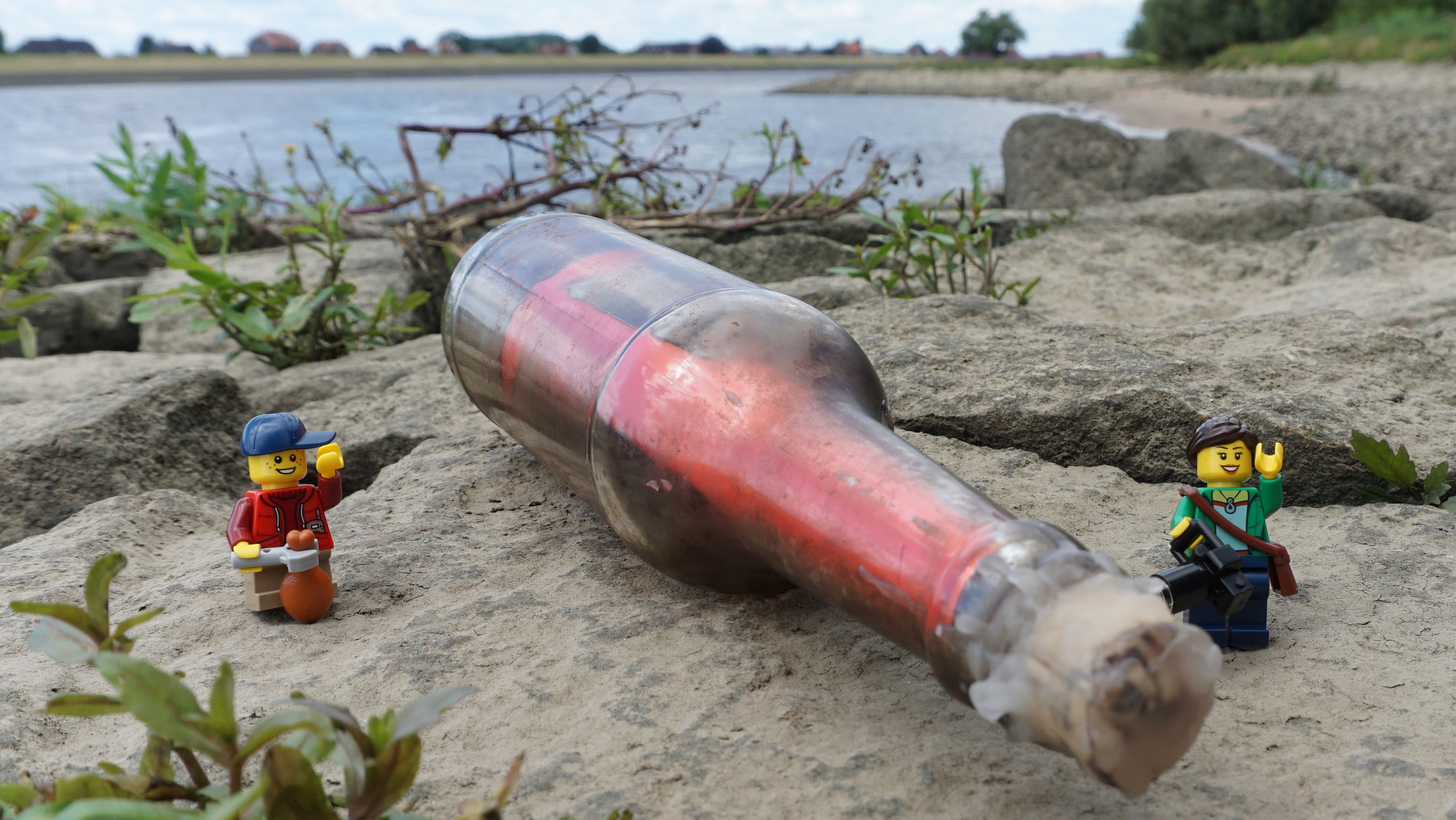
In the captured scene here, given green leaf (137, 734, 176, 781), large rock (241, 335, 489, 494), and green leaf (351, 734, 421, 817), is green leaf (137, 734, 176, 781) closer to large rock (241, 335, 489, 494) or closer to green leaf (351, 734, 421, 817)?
green leaf (351, 734, 421, 817)

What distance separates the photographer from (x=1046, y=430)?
1949 mm

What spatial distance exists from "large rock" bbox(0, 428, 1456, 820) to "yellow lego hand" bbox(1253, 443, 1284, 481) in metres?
0.20

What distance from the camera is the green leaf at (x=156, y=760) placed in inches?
39.4

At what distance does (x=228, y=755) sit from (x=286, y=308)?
7.13 feet

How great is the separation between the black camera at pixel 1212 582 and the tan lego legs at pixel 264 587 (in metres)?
1.18

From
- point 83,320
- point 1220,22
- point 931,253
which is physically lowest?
point 83,320

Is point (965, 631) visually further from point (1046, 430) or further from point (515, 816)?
point (1046, 430)

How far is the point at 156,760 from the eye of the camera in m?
1.00

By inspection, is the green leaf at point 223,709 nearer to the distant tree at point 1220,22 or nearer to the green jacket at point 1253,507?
the green jacket at point 1253,507

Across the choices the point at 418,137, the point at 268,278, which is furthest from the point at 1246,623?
the point at 418,137

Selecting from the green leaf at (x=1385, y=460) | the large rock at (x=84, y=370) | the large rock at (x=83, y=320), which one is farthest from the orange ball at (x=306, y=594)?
the large rock at (x=83, y=320)

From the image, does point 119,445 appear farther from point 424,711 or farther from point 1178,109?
point 1178,109

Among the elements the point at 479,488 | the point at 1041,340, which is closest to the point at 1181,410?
the point at 1041,340

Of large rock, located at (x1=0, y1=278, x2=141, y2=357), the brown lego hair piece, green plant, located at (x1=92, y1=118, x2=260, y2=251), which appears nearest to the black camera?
the brown lego hair piece
